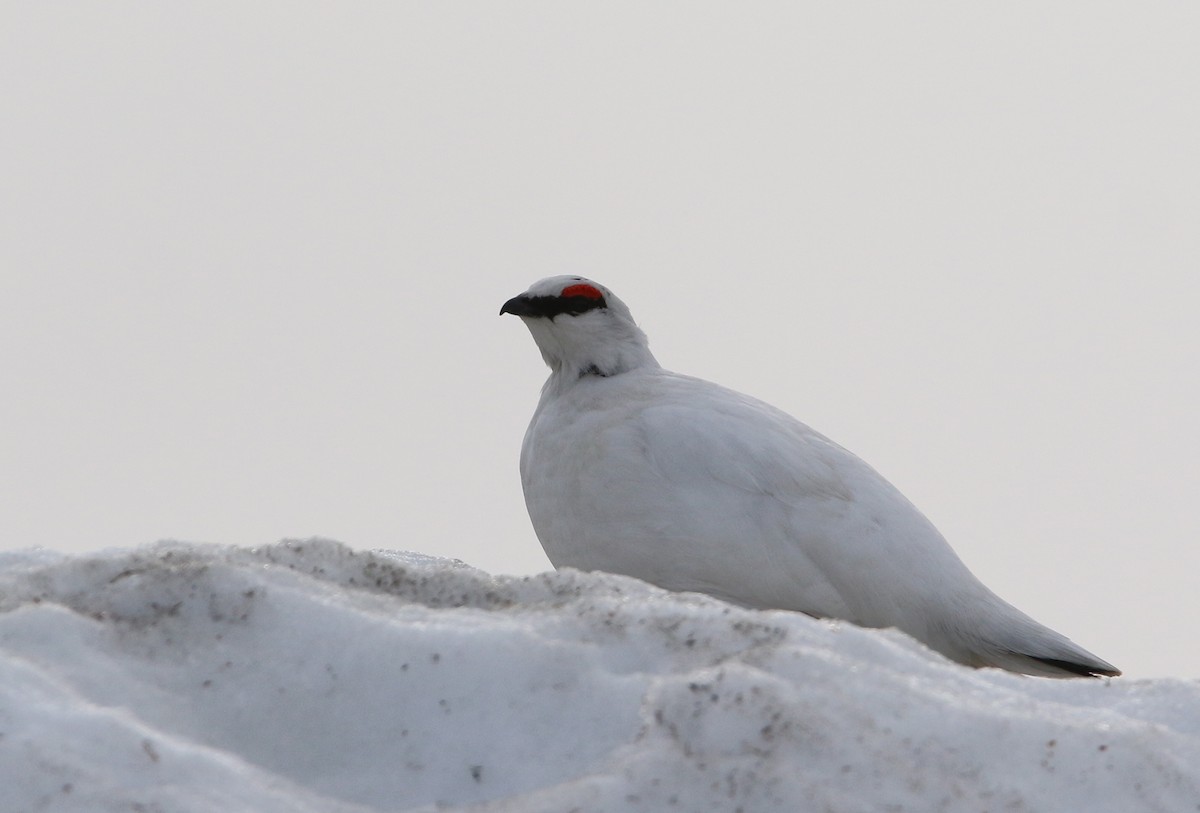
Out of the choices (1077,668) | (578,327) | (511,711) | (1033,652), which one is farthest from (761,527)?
(511,711)

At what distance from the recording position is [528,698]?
2576mm

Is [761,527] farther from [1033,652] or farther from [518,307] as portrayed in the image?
[518,307]

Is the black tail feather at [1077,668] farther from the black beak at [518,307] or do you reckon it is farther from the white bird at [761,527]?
the black beak at [518,307]

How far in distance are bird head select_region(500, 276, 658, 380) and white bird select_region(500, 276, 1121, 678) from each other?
25.0 inches

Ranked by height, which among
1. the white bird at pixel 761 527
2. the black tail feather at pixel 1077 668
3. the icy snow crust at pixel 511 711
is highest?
the white bird at pixel 761 527

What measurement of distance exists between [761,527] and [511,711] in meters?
2.82

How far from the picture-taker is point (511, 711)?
2.55 meters

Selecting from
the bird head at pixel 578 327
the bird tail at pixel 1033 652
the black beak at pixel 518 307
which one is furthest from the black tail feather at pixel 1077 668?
the black beak at pixel 518 307

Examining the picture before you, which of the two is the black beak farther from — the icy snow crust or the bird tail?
the icy snow crust

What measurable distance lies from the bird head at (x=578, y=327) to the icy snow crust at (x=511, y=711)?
11.2ft

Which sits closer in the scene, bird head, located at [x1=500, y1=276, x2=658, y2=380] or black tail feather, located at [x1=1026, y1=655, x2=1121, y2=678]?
black tail feather, located at [x1=1026, y1=655, x2=1121, y2=678]

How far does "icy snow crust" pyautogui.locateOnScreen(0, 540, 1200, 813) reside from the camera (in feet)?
7.56

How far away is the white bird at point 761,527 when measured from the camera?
5.24 metres

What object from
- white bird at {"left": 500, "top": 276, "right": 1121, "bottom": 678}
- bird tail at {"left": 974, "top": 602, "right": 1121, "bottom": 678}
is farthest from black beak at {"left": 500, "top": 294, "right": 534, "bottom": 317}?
bird tail at {"left": 974, "top": 602, "right": 1121, "bottom": 678}
